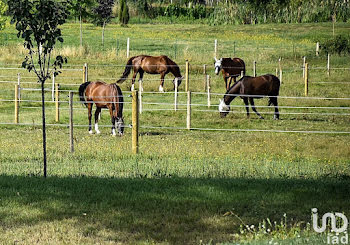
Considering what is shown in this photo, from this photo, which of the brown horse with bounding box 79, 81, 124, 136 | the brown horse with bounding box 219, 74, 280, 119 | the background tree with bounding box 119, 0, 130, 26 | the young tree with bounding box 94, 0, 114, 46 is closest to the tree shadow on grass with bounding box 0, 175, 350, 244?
the brown horse with bounding box 79, 81, 124, 136

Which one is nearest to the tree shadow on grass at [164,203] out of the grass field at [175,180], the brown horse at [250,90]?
the grass field at [175,180]

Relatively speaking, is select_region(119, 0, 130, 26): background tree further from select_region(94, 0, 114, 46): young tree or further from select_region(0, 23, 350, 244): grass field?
select_region(0, 23, 350, 244): grass field

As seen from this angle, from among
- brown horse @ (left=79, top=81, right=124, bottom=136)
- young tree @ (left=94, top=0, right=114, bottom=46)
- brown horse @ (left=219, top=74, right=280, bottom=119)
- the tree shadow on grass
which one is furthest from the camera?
young tree @ (left=94, top=0, right=114, bottom=46)

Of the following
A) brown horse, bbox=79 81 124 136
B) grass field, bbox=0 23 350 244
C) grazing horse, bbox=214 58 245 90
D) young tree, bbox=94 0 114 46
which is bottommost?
grass field, bbox=0 23 350 244

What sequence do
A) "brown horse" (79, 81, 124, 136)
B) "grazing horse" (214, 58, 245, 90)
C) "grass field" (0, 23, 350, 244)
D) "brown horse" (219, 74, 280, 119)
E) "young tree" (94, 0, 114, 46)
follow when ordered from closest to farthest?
"grass field" (0, 23, 350, 244), "brown horse" (79, 81, 124, 136), "brown horse" (219, 74, 280, 119), "grazing horse" (214, 58, 245, 90), "young tree" (94, 0, 114, 46)

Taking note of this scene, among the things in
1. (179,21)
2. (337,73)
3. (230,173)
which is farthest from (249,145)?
(179,21)

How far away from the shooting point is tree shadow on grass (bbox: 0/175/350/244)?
8609 millimetres

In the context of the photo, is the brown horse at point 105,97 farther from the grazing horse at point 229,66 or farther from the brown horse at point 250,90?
the grazing horse at point 229,66

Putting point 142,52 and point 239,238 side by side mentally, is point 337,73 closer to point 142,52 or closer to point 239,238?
point 142,52

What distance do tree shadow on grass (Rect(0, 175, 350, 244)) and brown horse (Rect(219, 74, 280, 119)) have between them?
13.3m

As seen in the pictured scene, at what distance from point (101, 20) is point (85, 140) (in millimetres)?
42561

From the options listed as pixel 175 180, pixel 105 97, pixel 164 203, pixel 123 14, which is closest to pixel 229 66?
pixel 105 97

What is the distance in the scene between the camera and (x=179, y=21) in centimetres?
8494

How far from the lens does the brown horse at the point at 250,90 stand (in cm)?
2511
